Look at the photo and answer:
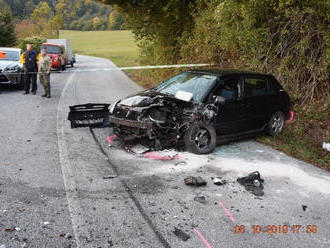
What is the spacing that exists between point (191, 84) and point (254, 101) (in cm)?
144

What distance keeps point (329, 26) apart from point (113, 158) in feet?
21.1

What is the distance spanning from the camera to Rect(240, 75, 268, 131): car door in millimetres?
7219

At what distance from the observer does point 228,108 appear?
6.83 meters

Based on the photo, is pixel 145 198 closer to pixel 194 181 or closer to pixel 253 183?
pixel 194 181

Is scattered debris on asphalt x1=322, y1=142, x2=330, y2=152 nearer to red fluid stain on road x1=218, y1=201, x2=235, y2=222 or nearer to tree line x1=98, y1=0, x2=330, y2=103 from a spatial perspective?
tree line x1=98, y1=0, x2=330, y2=103

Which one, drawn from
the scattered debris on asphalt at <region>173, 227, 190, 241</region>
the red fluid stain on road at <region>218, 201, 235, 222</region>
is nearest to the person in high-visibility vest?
the red fluid stain on road at <region>218, 201, 235, 222</region>

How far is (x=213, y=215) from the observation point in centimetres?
414

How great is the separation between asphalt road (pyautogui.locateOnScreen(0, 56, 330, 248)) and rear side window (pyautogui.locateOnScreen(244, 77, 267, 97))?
1136 mm

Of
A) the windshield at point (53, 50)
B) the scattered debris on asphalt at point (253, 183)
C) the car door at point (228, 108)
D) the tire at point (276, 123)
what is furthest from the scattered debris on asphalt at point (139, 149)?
the windshield at point (53, 50)

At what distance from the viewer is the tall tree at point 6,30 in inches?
1174

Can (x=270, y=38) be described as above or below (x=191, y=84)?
above

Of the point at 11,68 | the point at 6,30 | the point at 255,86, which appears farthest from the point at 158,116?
the point at 6,30

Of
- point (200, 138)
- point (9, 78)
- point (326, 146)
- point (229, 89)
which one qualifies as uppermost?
point (229, 89)

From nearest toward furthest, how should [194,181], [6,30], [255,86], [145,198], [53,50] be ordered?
[145,198] → [194,181] → [255,86] → [53,50] → [6,30]
